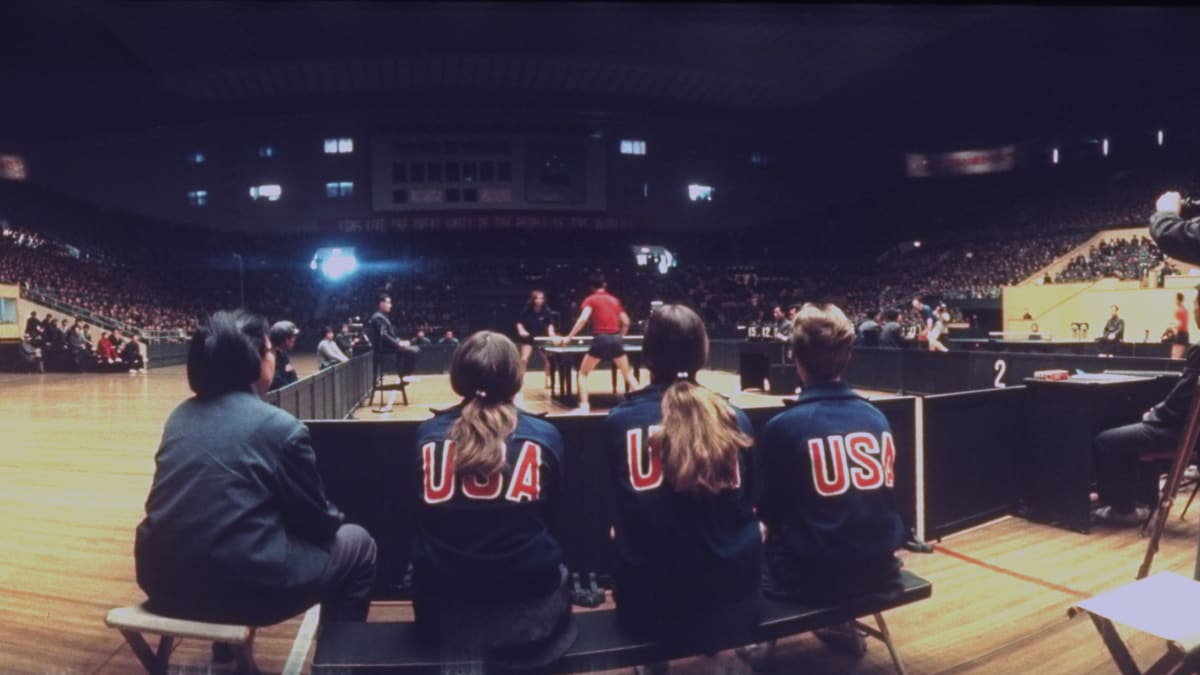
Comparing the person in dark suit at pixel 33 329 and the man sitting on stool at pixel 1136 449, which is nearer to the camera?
the man sitting on stool at pixel 1136 449

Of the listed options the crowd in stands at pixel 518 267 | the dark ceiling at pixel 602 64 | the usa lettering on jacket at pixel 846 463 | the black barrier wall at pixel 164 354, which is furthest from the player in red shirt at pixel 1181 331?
the black barrier wall at pixel 164 354

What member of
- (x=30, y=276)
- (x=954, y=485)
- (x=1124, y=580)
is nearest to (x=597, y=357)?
(x=954, y=485)

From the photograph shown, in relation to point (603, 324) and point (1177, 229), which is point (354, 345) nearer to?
point (603, 324)

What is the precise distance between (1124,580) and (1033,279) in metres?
25.7

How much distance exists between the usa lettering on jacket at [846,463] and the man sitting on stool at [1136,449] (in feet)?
8.86

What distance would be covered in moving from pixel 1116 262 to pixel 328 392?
23.9 m

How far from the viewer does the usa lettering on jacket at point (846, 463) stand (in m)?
2.68

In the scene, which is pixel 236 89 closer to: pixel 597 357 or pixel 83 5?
pixel 83 5

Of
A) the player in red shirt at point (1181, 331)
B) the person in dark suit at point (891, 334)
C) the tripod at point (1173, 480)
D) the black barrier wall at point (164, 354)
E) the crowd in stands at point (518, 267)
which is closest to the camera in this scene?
the tripod at point (1173, 480)

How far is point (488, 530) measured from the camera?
7.63 ft

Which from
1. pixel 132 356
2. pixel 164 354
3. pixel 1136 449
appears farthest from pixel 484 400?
pixel 164 354

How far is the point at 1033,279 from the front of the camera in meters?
26.3

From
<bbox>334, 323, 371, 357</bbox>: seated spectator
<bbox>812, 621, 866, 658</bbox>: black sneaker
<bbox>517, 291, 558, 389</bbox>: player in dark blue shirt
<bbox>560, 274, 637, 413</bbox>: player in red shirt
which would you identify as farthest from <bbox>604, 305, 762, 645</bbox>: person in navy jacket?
<bbox>334, 323, 371, 357</bbox>: seated spectator

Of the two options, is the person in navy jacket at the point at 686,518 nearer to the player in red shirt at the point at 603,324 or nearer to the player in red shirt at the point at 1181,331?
the player in red shirt at the point at 603,324
